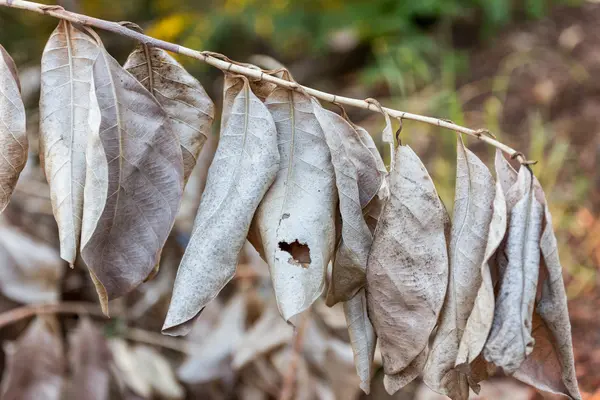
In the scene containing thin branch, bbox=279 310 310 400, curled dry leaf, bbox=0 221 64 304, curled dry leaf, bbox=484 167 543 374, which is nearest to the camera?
curled dry leaf, bbox=484 167 543 374

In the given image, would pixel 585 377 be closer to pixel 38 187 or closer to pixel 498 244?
pixel 498 244

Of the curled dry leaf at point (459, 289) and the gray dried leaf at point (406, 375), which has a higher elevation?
the curled dry leaf at point (459, 289)

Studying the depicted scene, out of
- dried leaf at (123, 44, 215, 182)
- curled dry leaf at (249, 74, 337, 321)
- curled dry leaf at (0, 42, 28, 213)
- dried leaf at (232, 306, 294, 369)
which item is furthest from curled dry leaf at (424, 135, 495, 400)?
dried leaf at (232, 306, 294, 369)

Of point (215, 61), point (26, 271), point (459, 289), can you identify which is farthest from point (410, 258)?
point (26, 271)

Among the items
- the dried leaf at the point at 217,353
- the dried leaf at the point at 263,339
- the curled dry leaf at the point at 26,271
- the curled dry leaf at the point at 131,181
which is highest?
the curled dry leaf at the point at 131,181

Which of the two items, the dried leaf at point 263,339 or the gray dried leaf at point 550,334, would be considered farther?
the dried leaf at point 263,339

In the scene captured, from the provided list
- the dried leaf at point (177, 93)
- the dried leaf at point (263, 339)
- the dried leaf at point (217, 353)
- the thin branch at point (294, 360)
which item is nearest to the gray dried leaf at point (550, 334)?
the dried leaf at point (177, 93)

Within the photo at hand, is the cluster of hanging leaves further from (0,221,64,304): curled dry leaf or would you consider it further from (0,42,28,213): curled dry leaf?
(0,221,64,304): curled dry leaf

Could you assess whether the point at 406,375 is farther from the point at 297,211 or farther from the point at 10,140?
the point at 10,140

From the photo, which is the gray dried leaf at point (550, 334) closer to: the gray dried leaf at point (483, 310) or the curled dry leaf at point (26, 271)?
the gray dried leaf at point (483, 310)
